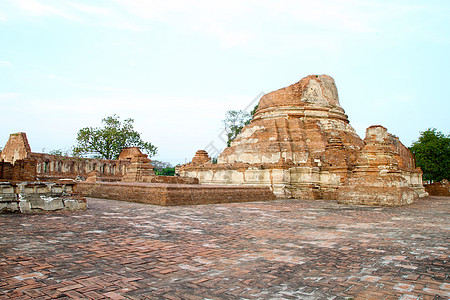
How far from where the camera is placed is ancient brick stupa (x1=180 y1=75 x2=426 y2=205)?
10.1m

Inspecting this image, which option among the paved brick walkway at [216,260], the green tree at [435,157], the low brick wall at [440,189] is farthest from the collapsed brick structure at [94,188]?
the green tree at [435,157]

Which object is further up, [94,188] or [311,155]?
[311,155]

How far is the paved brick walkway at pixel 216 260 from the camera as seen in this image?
2.36m

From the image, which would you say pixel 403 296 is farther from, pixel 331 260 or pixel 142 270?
pixel 142 270

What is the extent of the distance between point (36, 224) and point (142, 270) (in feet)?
9.34

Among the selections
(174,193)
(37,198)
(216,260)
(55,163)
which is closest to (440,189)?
(174,193)

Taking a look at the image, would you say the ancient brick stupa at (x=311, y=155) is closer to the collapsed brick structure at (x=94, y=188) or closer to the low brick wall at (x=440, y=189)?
the collapsed brick structure at (x=94, y=188)

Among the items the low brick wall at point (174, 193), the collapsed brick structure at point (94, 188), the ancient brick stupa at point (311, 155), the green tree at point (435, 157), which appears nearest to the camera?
the collapsed brick structure at point (94, 188)

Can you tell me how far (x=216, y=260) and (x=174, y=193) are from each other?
200 inches

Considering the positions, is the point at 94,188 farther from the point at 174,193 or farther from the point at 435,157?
the point at 435,157

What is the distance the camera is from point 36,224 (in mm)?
4773

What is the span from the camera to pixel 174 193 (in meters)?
8.12

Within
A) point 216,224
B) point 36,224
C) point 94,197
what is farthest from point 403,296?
point 94,197

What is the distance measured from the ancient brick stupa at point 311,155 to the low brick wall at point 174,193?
169cm
